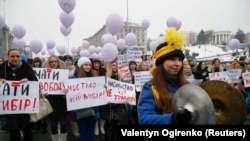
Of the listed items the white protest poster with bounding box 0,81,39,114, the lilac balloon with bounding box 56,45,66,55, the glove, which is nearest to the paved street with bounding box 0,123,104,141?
the white protest poster with bounding box 0,81,39,114

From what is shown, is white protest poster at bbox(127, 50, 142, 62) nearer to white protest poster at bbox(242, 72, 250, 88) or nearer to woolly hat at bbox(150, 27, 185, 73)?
white protest poster at bbox(242, 72, 250, 88)

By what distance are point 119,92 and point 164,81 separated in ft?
13.1

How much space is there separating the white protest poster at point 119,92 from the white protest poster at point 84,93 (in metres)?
0.24

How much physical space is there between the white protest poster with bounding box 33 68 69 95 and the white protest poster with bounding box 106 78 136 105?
0.97 m

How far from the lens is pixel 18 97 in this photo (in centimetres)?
509

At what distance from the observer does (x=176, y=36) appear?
240 cm

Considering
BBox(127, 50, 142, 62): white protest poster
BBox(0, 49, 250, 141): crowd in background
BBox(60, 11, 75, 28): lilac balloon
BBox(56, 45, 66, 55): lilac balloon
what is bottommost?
BBox(0, 49, 250, 141): crowd in background

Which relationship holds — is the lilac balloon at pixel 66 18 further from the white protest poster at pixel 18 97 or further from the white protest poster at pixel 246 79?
the white protest poster at pixel 18 97

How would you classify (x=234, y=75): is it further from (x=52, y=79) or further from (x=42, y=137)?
(x=42, y=137)

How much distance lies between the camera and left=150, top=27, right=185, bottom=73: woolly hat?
2.35 m

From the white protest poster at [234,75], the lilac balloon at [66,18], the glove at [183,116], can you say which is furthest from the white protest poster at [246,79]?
the glove at [183,116]

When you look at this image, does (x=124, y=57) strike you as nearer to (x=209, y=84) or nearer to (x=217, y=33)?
(x=209, y=84)

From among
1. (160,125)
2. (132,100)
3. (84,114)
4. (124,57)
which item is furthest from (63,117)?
(160,125)

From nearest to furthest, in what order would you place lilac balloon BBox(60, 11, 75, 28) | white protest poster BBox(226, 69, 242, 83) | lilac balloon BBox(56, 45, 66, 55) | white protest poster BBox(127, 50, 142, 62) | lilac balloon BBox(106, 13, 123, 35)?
white protest poster BBox(226, 69, 242, 83)
lilac balloon BBox(106, 13, 123, 35)
lilac balloon BBox(60, 11, 75, 28)
white protest poster BBox(127, 50, 142, 62)
lilac balloon BBox(56, 45, 66, 55)
